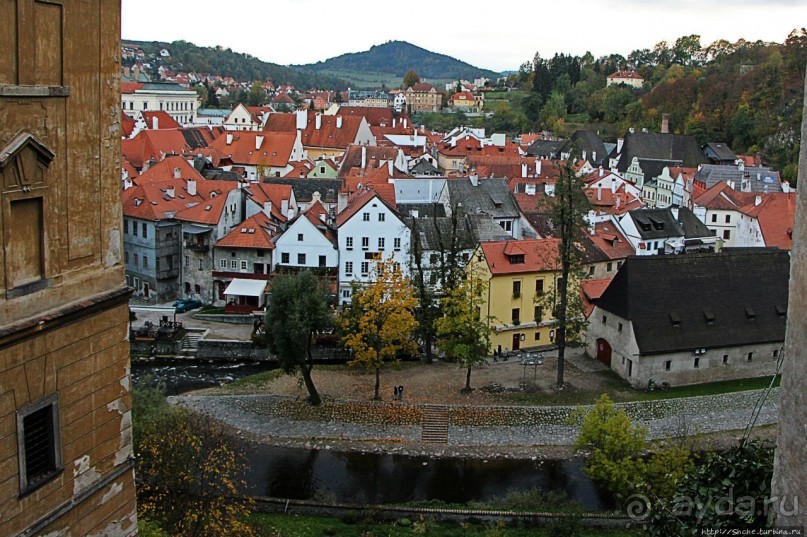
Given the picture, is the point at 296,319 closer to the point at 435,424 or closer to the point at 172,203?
the point at 435,424

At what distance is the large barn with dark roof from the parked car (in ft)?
57.6

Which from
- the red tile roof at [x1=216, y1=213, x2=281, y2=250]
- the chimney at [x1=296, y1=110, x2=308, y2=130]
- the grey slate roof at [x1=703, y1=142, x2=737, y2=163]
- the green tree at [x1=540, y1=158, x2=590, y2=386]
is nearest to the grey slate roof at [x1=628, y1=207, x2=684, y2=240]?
the green tree at [x1=540, y1=158, x2=590, y2=386]

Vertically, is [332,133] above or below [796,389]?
above

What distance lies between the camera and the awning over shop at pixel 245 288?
36250 millimetres

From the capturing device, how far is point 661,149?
7188 centimetres

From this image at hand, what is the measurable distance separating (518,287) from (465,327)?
192 inches

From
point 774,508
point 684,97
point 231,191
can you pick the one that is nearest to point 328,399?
point 231,191

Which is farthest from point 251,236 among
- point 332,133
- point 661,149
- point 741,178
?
point 661,149

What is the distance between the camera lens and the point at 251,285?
36750 mm

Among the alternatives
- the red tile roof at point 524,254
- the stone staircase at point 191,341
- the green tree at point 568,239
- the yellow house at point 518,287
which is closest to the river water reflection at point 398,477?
the green tree at point 568,239

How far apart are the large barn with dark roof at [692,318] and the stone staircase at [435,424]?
22.3 ft

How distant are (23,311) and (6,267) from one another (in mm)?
423

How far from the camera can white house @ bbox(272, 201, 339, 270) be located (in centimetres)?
3616

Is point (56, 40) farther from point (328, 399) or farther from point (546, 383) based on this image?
point (546, 383)
